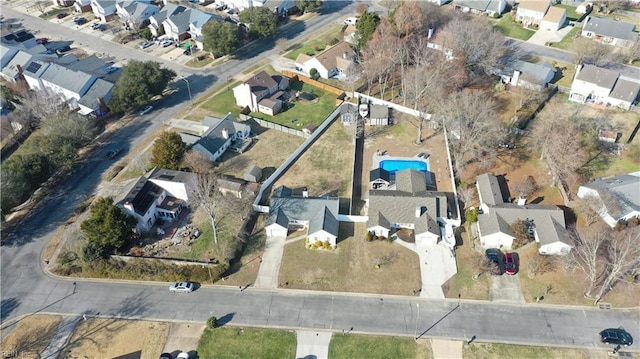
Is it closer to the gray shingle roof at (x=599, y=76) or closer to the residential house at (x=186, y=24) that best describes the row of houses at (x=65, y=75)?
the residential house at (x=186, y=24)

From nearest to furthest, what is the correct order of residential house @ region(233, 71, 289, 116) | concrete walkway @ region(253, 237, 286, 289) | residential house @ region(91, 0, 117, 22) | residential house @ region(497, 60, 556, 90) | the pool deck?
concrete walkway @ region(253, 237, 286, 289) → the pool deck → residential house @ region(233, 71, 289, 116) → residential house @ region(497, 60, 556, 90) → residential house @ region(91, 0, 117, 22)

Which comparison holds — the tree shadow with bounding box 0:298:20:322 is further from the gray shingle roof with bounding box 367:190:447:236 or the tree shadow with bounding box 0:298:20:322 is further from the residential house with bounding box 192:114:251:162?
the gray shingle roof with bounding box 367:190:447:236

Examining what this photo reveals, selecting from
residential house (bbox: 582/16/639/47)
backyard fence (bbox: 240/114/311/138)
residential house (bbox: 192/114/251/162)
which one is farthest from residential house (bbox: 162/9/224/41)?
residential house (bbox: 582/16/639/47)

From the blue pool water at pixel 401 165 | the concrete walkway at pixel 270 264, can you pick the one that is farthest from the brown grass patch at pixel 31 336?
the blue pool water at pixel 401 165

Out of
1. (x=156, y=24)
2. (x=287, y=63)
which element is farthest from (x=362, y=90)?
(x=156, y=24)

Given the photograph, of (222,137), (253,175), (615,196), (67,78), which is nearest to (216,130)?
(222,137)

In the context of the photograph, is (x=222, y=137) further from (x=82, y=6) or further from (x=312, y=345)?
(x=82, y=6)
